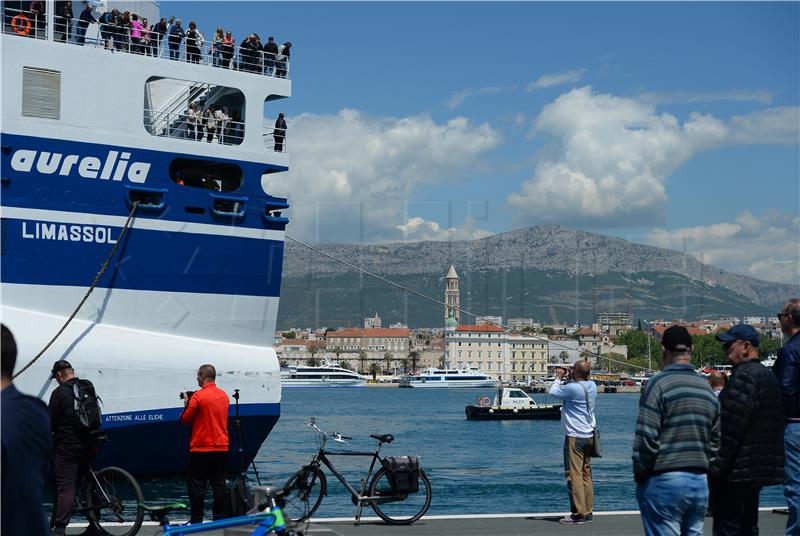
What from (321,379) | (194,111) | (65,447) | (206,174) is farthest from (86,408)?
(321,379)

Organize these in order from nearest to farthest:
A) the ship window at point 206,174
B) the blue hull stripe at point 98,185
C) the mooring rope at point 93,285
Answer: the mooring rope at point 93,285
the blue hull stripe at point 98,185
the ship window at point 206,174

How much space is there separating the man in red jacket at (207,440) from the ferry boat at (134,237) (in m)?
6.34

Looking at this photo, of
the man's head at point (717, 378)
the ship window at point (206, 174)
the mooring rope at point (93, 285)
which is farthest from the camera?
the ship window at point (206, 174)

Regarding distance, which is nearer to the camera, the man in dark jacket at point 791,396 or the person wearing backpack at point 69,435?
the man in dark jacket at point 791,396

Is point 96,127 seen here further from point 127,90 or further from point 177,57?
point 177,57

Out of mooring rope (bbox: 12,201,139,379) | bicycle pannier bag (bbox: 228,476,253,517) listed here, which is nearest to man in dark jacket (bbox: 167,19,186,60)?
mooring rope (bbox: 12,201,139,379)

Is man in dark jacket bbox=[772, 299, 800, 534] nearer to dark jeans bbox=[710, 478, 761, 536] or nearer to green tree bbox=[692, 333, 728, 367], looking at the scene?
dark jeans bbox=[710, 478, 761, 536]

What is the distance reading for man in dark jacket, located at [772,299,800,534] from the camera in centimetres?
795

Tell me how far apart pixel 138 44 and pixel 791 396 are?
13442 millimetres

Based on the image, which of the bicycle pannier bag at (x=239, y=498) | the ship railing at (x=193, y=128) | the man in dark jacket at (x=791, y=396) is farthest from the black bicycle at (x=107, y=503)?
the ship railing at (x=193, y=128)

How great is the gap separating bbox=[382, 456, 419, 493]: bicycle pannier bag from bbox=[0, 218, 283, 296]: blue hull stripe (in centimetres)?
742

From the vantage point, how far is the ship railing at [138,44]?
1755cm

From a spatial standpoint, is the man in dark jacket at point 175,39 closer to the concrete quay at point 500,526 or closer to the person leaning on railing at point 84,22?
the person leaning on railing at point 84,22

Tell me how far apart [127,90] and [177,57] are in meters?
1.70
